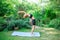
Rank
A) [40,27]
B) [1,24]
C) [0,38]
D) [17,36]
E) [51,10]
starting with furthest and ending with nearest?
[51,10] → [40,27] → [1,24] → [17,36] → [0,38]

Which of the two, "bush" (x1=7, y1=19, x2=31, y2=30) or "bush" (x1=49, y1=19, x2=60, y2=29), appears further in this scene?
"bush" (x1=49, y1=19, x2=60, y2=29)

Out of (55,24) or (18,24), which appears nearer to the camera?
(18,24)

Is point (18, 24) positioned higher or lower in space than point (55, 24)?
higher

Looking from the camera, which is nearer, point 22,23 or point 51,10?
point 22,23

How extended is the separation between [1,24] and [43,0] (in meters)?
3.94

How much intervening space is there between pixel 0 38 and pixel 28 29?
242 centimetres

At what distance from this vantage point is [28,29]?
9.48m

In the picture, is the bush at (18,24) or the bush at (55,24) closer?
the bush at (18,24)

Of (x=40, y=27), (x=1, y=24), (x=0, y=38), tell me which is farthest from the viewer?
(x=40, y=27)

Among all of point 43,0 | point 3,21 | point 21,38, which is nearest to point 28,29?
point 3,21

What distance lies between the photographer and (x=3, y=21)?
9.40m

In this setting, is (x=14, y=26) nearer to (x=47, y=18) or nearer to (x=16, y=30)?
(x=16, y=30)

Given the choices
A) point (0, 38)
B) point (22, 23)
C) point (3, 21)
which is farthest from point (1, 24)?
point (0, 38)

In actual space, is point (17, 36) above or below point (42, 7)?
below
